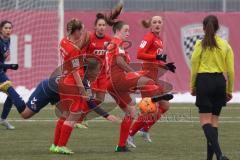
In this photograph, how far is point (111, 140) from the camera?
14062mm

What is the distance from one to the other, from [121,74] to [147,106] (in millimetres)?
2216

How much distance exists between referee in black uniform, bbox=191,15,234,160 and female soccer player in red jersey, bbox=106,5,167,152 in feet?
6.17

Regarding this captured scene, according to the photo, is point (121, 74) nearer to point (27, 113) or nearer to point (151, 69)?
point (27, 113)

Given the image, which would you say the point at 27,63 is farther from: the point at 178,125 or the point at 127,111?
the point at 127,111

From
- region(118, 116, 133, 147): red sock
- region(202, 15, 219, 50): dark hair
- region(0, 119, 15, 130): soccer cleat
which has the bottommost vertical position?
region(0, 119, 15, 130): soccer cleat

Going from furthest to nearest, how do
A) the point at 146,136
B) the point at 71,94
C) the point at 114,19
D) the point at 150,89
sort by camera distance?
1. the point at 150,89
2. the point at 146,136
3. the point at 114,19
4. the point at 71,94

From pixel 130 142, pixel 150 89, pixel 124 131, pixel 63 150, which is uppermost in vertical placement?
pixel 150 89

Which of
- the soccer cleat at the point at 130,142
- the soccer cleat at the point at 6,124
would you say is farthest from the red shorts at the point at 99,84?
the soccer cleat at the point at 130,142

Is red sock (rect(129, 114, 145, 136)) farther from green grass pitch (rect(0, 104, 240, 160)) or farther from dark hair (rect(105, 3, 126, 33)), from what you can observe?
dark hair (rect(105, 3, 126, 33))

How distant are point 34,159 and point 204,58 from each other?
8.61 ft

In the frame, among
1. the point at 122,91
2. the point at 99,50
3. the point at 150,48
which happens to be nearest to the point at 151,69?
the point at 150,48

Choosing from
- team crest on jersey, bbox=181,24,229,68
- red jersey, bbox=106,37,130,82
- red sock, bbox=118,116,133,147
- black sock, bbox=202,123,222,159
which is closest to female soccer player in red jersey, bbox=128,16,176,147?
red sock, bbox=118,116,133,147

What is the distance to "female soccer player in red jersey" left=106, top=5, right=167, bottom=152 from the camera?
12.4 m

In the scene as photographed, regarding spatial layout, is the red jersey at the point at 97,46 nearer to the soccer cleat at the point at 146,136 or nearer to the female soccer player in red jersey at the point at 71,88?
the soccer cleat at the point at 146,136
